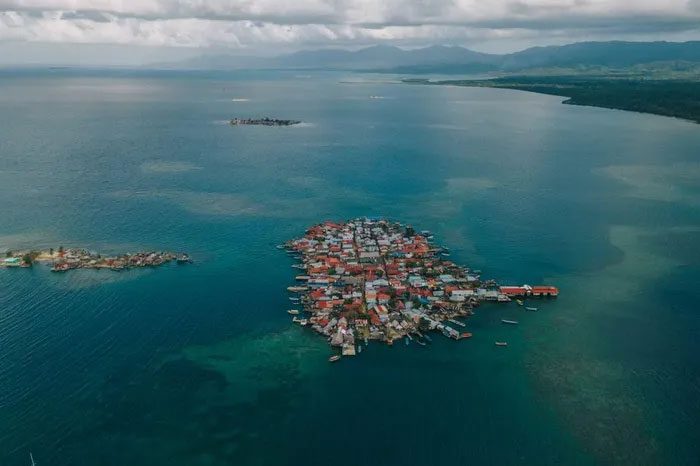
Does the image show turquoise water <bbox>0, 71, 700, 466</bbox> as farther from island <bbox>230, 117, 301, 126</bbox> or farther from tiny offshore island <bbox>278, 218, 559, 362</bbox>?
island <bbox>230, 117, 301, 126</bbox>

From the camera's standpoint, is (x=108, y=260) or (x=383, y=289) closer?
(x=383, y=289)

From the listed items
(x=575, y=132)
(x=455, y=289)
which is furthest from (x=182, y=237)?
(x=575, y=132)

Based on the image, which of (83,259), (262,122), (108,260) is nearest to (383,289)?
(108,260)

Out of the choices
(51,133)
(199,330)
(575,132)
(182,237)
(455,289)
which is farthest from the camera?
(575,132)

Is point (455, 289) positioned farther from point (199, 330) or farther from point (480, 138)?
point (480, 138)

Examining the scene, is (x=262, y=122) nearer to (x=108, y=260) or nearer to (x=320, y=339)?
(x=108, y=260)

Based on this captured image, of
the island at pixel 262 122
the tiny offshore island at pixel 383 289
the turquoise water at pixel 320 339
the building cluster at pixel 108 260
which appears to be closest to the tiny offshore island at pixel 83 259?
the building cluster at pixel 108 260

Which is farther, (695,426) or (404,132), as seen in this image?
(404,132)
